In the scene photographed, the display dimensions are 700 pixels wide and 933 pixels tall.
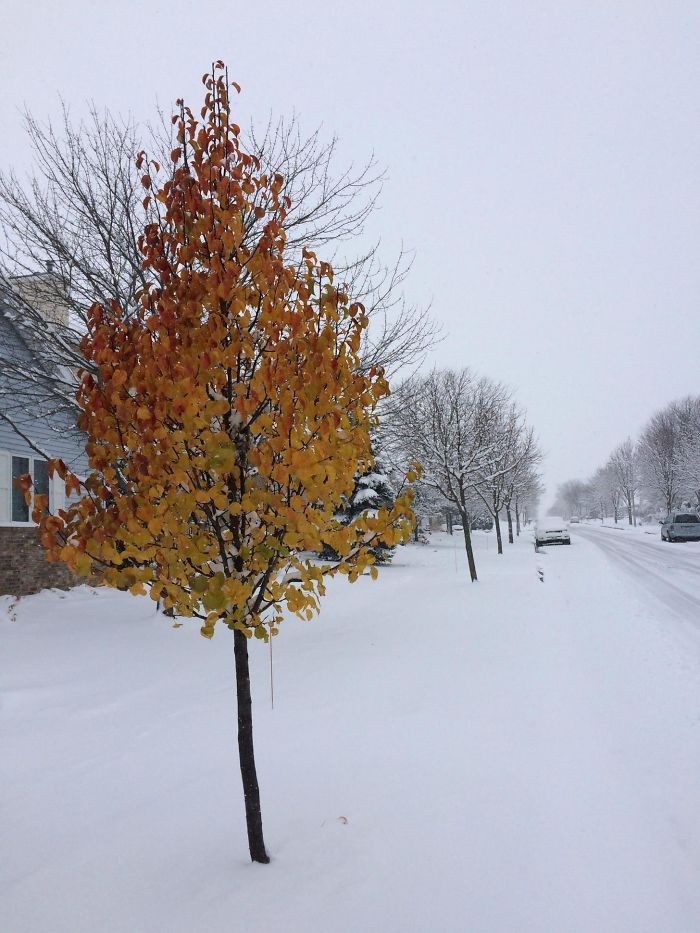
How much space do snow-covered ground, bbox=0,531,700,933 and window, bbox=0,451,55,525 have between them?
4541 millimetres

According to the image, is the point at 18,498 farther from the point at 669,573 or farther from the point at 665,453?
the point at 665,453

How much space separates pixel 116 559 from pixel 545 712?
14.5 feet

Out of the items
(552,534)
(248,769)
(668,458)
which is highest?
(668,458)

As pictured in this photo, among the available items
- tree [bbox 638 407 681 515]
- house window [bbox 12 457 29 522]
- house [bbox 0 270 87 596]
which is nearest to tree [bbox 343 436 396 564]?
house [bbox 0 270 87 596]

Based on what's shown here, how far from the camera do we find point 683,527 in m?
28.3

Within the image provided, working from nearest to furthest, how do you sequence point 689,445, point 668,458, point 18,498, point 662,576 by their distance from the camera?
point 18,498 < point 662,576 < point 689,445 < point 668,458

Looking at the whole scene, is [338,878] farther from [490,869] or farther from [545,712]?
[545,712]

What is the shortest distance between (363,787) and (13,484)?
11085 millimetres

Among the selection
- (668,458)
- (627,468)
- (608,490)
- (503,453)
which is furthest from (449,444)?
(608,490)

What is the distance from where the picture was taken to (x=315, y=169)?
9.16 metres

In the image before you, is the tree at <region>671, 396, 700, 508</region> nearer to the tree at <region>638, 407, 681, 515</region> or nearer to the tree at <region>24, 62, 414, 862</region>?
the tree at <region>638, 407, 681, 515</region>

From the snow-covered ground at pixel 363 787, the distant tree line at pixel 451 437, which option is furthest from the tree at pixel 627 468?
the snow-covered ground at pixel 363 787

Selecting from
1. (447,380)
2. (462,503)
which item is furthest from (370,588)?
(447,380)

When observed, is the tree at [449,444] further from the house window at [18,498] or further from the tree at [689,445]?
the tree at [689,445]
